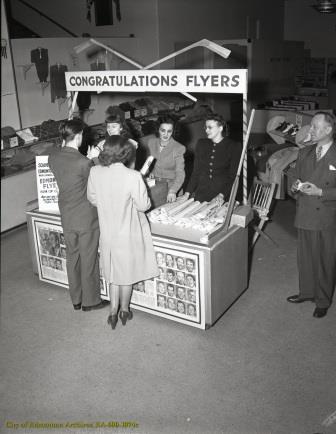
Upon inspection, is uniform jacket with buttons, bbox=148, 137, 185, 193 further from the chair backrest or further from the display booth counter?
the chair backrest

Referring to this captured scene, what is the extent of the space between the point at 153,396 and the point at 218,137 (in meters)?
2.26

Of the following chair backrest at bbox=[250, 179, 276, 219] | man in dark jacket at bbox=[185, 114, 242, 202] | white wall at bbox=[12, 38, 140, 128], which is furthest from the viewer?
white wall at bbox=[12, 38, 140, 128]

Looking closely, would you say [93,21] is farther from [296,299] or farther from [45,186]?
[296,299]

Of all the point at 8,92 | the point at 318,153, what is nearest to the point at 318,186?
the point at 318,153

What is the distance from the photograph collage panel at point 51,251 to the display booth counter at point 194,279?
91mm

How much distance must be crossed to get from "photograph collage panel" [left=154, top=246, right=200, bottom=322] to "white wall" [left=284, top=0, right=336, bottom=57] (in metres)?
10.9

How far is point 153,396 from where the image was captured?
3.11 m

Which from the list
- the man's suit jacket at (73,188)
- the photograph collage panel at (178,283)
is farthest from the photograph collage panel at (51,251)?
the photograph collage panel at (178,283)

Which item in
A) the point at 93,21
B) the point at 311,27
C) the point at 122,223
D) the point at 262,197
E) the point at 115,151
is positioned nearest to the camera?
the point at 115,151

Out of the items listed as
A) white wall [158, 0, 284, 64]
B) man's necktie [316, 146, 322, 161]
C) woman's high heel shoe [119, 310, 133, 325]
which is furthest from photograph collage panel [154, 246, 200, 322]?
white wall [158, 0, 284, 64]

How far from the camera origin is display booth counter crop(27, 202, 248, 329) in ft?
11.8

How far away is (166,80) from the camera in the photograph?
3.83 metres

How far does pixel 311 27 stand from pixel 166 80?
1063 centimetres

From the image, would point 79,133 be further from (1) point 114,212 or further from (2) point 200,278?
(2) point 200,278
